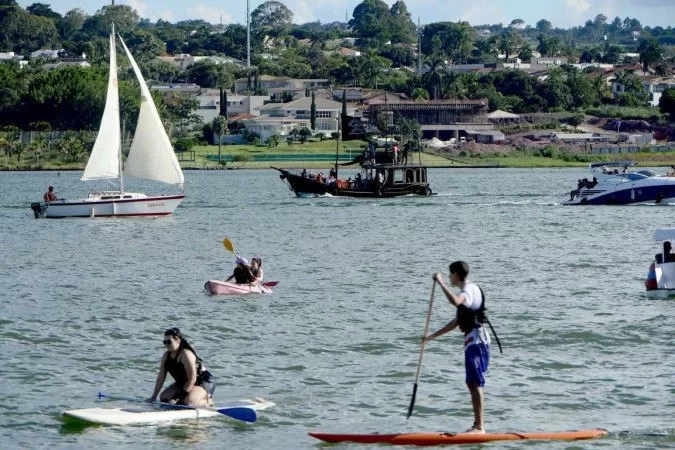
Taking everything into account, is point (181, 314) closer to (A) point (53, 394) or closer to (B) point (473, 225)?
(A) point (53, 394)

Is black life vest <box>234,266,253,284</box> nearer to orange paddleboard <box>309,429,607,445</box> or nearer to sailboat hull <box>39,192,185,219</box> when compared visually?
orange paddleboard <box>309,429,607,445</box>

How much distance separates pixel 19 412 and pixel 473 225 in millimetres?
53283

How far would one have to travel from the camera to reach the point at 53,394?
89.6ft

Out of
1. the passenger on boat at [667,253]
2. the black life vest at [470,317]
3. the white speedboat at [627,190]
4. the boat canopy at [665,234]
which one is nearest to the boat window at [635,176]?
the white speedboat at [627,190]

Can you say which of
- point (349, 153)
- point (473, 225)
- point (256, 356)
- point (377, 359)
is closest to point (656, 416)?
point (377, 359)

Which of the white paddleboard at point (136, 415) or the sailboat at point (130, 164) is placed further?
the sailboat at point (130, 164)

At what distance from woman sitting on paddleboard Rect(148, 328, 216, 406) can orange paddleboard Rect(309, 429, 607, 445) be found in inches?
91.4

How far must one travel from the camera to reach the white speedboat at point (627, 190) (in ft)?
295

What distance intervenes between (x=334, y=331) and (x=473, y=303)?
13.9m

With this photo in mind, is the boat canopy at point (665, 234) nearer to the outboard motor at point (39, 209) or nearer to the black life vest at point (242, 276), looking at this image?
the black life vest at point (242, 276)

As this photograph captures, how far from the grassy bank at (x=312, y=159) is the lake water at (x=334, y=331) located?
101182mm

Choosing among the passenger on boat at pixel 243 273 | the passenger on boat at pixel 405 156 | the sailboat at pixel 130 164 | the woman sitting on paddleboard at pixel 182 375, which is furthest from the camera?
the passenger on boat at pixel 405 156

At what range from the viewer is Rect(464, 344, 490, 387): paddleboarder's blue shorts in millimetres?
21547

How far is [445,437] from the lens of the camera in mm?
22609
